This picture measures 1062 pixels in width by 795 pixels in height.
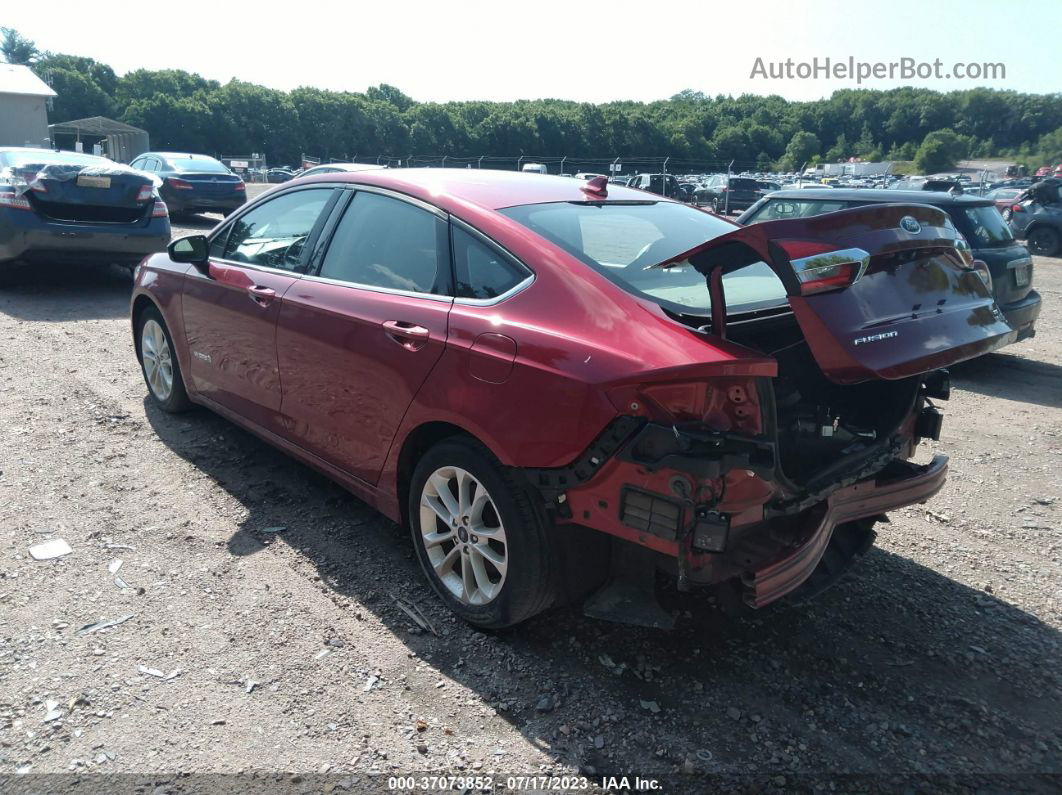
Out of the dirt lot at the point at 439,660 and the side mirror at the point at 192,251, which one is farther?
the side mirror at the point at 192,251

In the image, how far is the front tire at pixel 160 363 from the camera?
514 cm

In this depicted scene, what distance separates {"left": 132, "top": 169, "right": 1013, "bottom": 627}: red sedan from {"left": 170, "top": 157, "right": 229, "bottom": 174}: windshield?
14403 mm

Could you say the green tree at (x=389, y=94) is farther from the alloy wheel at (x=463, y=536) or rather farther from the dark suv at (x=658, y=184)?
the alloy wheel at (x=463, y=536)

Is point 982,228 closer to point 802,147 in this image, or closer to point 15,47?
point 802,147

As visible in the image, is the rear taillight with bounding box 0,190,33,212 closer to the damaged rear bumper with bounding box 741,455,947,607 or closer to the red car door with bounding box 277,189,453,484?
the red car door with bounding box 277,189,453,484

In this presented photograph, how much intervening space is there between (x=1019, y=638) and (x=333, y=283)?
3249 mm

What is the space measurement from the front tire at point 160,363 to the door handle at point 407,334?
2455mm

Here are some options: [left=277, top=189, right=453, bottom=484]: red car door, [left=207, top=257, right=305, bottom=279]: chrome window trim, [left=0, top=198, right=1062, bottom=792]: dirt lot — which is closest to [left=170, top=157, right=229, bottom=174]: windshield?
[left=207, top=257, right=305, bottom=279]: chrome window trim

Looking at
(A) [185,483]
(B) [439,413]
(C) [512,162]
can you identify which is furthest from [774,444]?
(C) [512,162]

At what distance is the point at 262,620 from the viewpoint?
3.17 meters

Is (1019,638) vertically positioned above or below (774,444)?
below

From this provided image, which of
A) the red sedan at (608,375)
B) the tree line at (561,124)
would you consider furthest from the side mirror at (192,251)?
the tree line at (561,124)

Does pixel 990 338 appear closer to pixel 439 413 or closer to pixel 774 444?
pixel 774 444

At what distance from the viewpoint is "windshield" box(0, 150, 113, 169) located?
8948 mm
